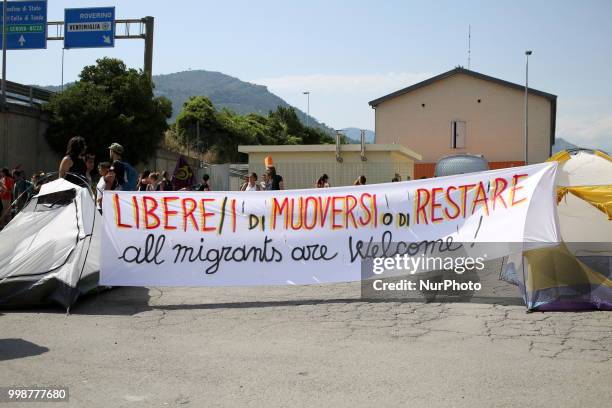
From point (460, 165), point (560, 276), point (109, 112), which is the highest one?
point (109, 112)

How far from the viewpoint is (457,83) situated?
4262cm

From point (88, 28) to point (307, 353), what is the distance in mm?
27005

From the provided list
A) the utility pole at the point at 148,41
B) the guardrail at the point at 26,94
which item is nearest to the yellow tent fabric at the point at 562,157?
the utility pole at the point at 148,41

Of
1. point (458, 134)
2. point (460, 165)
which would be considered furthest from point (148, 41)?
point (458, 134)

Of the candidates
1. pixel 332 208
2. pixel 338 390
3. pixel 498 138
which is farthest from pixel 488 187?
pixel 498 138

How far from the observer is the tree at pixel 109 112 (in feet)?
99.2

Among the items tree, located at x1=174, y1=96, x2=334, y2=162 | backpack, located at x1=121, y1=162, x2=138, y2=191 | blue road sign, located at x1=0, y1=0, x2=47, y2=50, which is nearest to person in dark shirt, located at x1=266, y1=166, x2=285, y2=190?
backpack, located at x1=121, y1=162, x2=138, y2=191

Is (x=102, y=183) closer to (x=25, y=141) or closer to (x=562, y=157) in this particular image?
(x=562, y=157)

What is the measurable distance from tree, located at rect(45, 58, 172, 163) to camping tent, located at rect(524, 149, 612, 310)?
26.0 meters

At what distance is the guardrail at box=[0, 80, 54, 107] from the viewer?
28.0 meters

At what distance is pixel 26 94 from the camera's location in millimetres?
29469

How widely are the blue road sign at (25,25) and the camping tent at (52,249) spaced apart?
23452 millimetres

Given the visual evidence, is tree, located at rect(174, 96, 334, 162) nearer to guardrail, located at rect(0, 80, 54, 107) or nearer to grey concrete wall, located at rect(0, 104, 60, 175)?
guardrail, located at rect(0, 80, 54, 107)

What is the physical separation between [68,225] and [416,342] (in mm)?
4437
